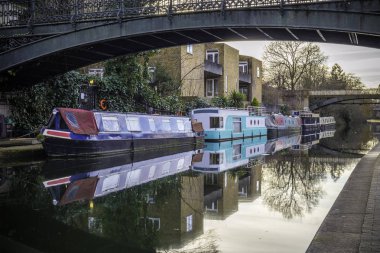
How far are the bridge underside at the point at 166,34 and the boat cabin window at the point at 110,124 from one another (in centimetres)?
225

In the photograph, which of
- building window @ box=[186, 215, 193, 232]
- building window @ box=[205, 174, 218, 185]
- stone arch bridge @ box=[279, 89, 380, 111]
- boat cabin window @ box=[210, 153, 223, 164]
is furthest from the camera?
stone arch bridge @ box=[279, 89, 380, 111]

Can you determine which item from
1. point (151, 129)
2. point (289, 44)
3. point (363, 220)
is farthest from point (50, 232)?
point (289, 44)

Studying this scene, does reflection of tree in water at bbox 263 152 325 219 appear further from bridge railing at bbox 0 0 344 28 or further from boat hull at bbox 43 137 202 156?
boat hull at bbox 43 137 202 156

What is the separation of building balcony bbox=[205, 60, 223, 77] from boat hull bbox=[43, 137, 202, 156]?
48.2ft

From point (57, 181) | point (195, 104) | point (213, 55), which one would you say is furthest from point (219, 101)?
point (57, 181)

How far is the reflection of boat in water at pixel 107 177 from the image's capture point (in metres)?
8.80

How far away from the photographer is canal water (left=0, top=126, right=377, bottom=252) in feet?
17.9

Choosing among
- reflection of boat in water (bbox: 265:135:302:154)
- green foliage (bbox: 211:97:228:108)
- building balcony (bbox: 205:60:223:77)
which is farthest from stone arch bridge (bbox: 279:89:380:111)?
reflection of boat in water (bbox: 265:135:302:154)

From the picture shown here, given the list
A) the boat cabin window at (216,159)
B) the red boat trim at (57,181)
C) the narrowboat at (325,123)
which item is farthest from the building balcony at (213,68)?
the narrowboat at (325,123)

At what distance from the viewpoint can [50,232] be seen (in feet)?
19.0

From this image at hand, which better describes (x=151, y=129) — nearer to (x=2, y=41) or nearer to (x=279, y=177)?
(x=2, y=41)

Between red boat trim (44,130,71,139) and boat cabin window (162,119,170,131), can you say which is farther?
boat cabin window (162,119,170,131)

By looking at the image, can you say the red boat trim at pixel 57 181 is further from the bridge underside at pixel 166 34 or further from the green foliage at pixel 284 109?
the green foliage at pixel 284 109

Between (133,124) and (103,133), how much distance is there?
2184 mm
